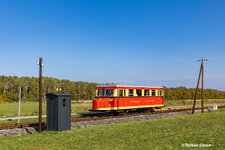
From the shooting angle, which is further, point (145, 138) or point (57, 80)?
point (57, 80)

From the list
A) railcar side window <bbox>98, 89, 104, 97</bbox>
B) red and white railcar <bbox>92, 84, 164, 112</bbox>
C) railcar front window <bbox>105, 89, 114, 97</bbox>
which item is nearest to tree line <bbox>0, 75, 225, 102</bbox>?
red and white railcar <bbox>92, 84, 164, 112</bbox>

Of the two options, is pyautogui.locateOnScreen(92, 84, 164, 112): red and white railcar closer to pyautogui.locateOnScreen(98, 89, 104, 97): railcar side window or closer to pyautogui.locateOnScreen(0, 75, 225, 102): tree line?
pyautogui.locateOnScreen(98, 89, 104, 97): railcar side window

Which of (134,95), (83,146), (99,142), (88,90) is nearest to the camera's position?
(83,146)

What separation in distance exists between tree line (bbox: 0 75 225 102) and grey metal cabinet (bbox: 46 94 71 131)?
185 feet

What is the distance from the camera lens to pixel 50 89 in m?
83.1

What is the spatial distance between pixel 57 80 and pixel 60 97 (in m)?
74.9

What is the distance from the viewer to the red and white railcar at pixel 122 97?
23.2m

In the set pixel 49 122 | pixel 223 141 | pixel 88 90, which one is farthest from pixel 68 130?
pixel 88 90

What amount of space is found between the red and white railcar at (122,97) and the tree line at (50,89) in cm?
4833

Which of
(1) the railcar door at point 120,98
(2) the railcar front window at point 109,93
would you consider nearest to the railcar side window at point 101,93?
(2) the railcar front window at point 109,93

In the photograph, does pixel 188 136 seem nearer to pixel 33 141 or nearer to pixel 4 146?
pixel 33 141

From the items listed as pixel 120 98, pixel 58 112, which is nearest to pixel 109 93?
pixel 120 98

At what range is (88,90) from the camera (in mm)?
84812

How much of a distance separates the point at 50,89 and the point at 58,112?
7072 cm
